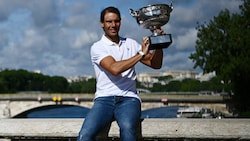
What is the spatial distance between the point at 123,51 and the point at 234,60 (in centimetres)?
Result: 2983

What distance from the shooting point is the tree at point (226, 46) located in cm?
3262

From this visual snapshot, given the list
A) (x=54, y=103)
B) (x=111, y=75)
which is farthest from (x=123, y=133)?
(x=54, y=103)

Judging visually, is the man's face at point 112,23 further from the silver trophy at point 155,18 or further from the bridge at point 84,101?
the bridge at point 84,101

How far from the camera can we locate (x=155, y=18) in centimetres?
390

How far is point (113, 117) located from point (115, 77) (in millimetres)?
337

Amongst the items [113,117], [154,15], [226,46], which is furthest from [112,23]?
[226,46]

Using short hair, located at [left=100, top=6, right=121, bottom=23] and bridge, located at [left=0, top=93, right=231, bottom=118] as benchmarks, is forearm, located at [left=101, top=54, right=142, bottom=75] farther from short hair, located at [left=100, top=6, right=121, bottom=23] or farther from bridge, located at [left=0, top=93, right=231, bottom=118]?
bridge, located at [left=0, top=93, right=231, bottom=118]

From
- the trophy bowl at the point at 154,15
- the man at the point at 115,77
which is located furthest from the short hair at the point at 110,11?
the trophy bowl at the point at 154,15

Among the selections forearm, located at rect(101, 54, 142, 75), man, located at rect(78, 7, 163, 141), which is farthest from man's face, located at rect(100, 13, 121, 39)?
forearm, located at rect(101, 54, 142, 75)

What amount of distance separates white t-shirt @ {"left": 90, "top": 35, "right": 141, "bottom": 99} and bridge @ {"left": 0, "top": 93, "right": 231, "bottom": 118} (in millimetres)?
43018

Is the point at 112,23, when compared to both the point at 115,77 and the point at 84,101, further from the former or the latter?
the point at 84,101

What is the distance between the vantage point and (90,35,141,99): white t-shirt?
4004mm

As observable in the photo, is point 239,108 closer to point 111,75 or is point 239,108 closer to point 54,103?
point 54,103

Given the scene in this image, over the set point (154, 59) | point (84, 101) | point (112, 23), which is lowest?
point (84, 101)
